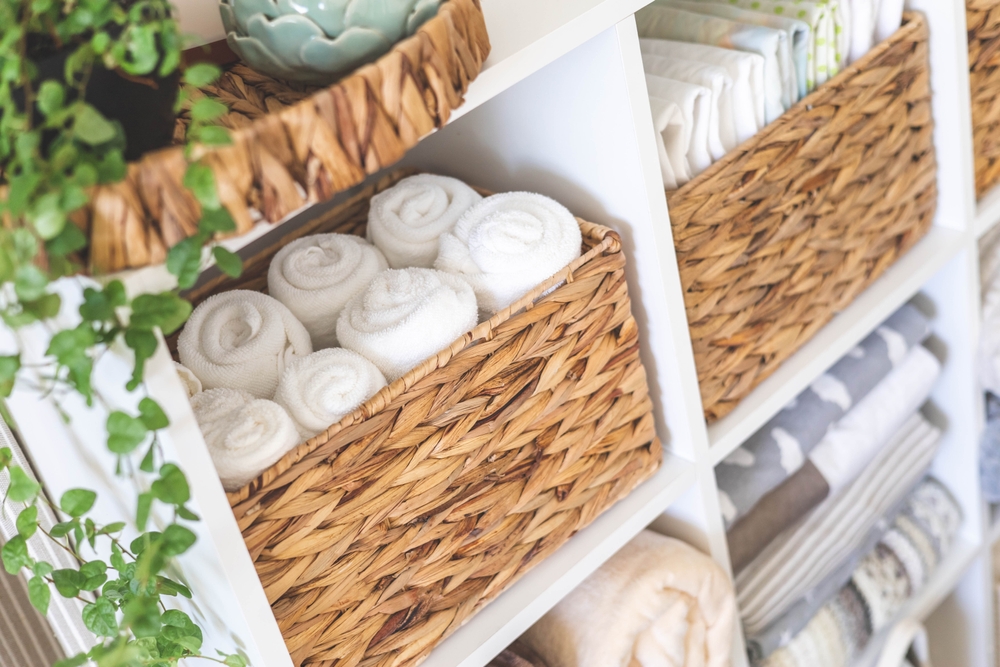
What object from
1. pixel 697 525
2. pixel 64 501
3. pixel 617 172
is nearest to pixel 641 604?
pixel 697 525

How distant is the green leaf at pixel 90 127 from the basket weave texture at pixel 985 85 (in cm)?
86

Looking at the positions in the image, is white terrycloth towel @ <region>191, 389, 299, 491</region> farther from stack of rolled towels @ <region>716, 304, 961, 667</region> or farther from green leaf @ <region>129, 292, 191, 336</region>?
stack of rolled towels @ <region>716, 304, 961, 667</region>

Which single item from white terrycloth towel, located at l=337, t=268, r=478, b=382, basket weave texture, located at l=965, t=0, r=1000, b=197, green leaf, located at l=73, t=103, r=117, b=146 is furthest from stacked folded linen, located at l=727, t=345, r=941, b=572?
green leaf, located at l=73, t=103, r=117, b=146

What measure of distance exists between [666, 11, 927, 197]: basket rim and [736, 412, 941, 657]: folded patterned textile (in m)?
0.47

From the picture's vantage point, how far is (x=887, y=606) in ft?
3.61

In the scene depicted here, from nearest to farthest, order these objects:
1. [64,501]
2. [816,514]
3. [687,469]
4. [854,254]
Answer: [64,501], [687,469], [854,254], [816,514]

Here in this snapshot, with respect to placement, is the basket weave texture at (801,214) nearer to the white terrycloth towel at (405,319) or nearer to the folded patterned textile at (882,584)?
the white terrycloth towel at (405,319)

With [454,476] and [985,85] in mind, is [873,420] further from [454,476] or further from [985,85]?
[454,476]

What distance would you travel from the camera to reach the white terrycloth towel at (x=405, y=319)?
0.59 meters

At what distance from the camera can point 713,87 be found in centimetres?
74

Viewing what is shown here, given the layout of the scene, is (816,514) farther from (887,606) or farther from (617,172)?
(617,172)

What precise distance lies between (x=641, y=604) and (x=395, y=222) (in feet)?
1.25

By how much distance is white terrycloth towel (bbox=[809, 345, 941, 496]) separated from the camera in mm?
1000

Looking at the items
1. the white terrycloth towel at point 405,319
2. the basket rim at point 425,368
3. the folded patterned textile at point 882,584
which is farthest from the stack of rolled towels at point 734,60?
the folded patterned textile at point 882,584
